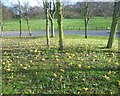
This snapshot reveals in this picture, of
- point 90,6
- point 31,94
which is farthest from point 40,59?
point 90,6

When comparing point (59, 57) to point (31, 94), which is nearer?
point (31, 94)

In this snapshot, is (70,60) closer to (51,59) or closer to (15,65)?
(51,59)

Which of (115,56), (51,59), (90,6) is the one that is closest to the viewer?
(51,59)

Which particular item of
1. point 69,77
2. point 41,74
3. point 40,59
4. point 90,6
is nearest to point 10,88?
point 41,74

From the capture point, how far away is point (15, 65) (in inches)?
299

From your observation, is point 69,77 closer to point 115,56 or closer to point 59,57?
point 59,57

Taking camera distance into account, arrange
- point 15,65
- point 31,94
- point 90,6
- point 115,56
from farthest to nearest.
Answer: point 90,6, point 115,56, point 15,65, point 31,94


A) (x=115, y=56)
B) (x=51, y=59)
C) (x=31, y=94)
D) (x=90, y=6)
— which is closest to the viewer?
(x=31, y=94)

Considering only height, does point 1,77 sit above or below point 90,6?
below

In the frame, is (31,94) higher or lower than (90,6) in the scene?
lower

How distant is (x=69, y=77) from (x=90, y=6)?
25139mm

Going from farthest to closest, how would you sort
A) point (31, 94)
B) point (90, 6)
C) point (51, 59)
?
point (90, 6)
point (51, 59)
point (31, 94)

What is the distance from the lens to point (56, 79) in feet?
20.4

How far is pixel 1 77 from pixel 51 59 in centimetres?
221
